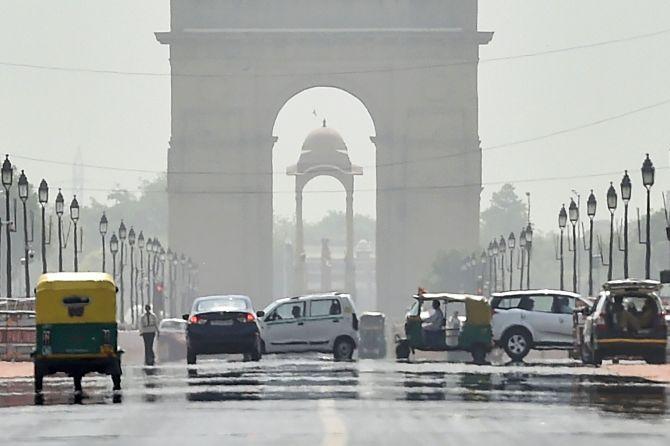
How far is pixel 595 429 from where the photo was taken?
20.9 m

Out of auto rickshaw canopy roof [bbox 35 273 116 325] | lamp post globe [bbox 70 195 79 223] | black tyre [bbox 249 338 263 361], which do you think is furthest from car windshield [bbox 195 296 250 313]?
lamp post globe [bbox 70 195 79 223]

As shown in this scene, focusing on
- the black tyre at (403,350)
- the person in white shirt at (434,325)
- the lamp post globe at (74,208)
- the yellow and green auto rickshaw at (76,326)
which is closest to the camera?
the yellow and green auto rickshaw at (76,326)

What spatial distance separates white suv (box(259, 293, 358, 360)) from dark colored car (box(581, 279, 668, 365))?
7.17m

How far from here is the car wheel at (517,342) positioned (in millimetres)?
45438

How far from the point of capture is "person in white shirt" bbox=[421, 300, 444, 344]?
44938 millimetres

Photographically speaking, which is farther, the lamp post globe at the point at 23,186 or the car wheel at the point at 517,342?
the lamp post globe at the point at 23,186

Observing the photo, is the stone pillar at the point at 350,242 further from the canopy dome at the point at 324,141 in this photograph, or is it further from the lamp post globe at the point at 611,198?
the lamp post globe at the point at 611,198

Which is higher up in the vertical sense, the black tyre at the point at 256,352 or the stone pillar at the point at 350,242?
the stone pillar at the point at 350,242

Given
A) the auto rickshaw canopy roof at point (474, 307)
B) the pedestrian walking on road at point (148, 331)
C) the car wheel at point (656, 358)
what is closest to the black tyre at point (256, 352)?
the auto rickshaw canopy roof at point (474, 307)

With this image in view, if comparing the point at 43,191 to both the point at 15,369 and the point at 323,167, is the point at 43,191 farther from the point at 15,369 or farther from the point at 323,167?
the point at 323,167

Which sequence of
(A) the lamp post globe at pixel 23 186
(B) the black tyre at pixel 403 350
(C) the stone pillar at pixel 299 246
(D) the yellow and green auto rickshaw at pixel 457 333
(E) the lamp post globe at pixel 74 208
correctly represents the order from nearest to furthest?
(D) the yellow and green auto rickshaw at pixel 457 333
(B) the black tyre at pixel 403 350
(A) the lamp post globe at pixel 23 186
(E) the lamp post globe at pixel 74 208
(C) the stone pillar at pixel 299 246

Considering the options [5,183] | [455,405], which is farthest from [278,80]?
[455,405]

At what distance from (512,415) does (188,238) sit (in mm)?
102868

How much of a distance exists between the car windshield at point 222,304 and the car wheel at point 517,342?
5173mm
